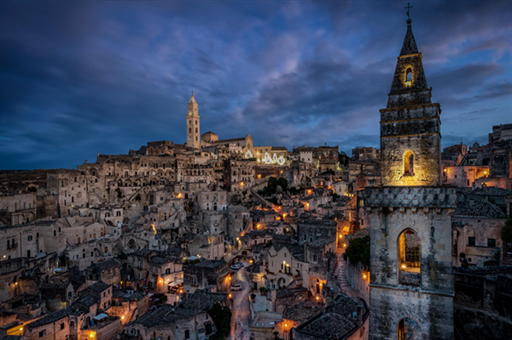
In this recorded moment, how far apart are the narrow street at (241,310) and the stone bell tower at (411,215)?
16.0m

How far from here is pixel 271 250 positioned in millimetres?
32250

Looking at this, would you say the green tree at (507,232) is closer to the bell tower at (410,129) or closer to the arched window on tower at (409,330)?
the arched window on tower at (409,330)

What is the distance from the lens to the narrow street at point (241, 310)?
996 inches

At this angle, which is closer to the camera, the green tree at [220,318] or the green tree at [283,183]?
the green tree at [220,318]

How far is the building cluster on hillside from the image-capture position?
11.9 meters

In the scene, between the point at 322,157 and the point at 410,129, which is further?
the point at 322,157

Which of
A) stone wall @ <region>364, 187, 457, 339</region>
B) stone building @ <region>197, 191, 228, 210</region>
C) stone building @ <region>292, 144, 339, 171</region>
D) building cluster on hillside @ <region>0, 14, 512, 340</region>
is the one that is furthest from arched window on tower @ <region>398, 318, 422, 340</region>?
stone building @ <region>292, 144, 339, 171</region>

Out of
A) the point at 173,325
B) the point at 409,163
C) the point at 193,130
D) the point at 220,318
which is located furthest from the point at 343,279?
the point at 193,130

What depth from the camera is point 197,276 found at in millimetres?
30781

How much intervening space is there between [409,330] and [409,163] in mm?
9738

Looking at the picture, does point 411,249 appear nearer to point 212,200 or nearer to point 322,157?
point 212,200

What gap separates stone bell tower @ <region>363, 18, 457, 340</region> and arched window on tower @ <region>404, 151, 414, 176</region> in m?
0.04

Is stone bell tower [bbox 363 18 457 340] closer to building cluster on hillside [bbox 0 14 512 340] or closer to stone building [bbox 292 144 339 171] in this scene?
building cluster on hillside [bbox 0 14 512 340]

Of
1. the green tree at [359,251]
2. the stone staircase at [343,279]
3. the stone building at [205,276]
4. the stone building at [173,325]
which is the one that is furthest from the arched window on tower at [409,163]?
the stone building at [205,276]
